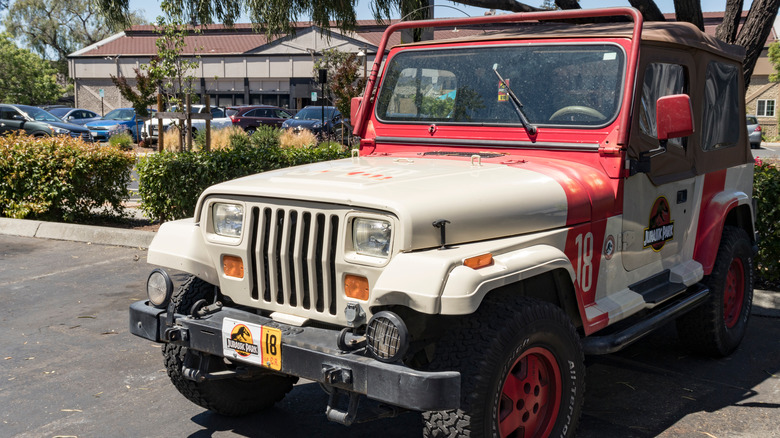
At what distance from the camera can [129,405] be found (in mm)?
4691

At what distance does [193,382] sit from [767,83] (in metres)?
54.0

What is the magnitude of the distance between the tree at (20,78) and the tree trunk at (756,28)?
51.9m

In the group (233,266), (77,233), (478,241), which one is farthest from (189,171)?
(478,241)

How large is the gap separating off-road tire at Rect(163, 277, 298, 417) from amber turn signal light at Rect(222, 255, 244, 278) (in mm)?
305

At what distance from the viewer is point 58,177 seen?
10.2m

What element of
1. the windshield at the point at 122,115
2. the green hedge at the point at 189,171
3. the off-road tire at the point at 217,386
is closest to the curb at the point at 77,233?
the green hedge at the point at 189,171

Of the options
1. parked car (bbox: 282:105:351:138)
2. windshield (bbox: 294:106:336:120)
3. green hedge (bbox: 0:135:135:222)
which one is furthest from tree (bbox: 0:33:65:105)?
green hedge (bbox: 0:135:135:222)

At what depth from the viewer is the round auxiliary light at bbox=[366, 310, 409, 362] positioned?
3070 millimetres

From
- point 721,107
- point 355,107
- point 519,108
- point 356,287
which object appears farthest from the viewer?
point 721,107

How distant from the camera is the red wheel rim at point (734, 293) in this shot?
19.0 feet

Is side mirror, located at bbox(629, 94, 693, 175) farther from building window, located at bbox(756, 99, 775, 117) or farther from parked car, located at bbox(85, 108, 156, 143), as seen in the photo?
building window, located at bbox(756, 99, 775, 117)

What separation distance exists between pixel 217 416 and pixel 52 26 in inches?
2944

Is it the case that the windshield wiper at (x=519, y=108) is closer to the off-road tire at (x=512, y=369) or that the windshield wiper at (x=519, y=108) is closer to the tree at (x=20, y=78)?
the off-road tire at (x=512, y=369)

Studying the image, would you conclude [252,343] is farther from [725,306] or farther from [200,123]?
[200,123]
